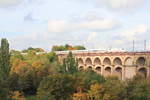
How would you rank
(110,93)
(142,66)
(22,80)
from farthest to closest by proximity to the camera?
(142,66), (22,80), (110,93)

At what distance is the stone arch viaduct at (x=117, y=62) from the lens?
83.8 meters

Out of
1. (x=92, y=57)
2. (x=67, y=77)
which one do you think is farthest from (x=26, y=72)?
(x=92, y=57)

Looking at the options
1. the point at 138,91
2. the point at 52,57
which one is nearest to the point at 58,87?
the point at 138,91

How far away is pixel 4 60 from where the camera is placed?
64.1 meters

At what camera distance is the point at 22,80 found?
66.2 meters

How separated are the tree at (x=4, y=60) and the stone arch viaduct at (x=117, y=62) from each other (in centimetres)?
2245

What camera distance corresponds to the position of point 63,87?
177 ft

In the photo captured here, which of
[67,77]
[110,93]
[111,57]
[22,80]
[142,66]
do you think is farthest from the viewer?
[111,57]

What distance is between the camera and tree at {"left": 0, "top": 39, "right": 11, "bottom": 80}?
2406 inches

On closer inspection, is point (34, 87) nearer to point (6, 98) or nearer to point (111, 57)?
point (6, 98)

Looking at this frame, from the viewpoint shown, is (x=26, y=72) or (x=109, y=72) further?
(x=109, y=72)

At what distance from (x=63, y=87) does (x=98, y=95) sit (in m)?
5.38

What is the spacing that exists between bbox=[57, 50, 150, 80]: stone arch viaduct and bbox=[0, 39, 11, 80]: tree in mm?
22451

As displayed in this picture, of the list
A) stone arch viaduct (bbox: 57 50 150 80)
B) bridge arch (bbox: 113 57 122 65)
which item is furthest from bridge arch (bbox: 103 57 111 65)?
bridge arch (bbox: 113 57 122 65)
